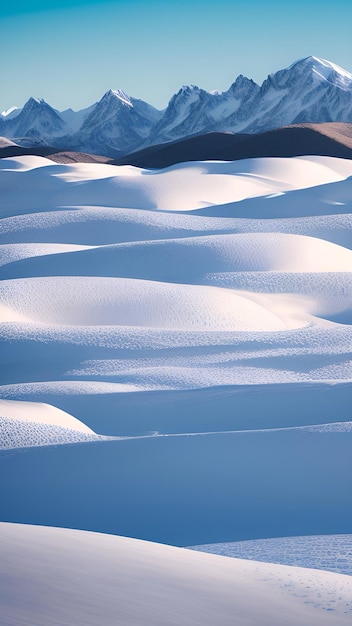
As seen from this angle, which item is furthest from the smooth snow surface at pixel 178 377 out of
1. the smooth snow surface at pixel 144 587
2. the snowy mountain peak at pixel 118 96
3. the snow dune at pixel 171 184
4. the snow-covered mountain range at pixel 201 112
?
the snowy mountain peak at pixel 118 96

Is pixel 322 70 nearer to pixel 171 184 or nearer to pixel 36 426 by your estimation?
pixel 171 184

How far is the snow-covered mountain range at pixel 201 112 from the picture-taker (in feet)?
486

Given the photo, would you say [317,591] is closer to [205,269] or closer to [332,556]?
[332,556]

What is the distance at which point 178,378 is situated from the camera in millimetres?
6961

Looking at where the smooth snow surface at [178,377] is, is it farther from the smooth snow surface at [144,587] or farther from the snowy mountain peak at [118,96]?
the snowy mountain peak at [118,96]

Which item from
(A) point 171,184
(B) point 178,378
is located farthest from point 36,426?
(A) point 171,184

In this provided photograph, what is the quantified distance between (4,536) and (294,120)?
15040 cm

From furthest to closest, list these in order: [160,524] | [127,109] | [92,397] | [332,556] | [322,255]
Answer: [127,109] < [322,255] < [92,397] < [160,524] < [332,556]

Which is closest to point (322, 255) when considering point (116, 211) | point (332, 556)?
point (116, 211)

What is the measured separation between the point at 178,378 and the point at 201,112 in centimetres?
16285

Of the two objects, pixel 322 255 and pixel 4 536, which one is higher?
pixel 322 255

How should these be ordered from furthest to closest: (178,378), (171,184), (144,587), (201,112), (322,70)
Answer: (201,112) < (322,70) < (171,184) < (178,378) < (144,587)

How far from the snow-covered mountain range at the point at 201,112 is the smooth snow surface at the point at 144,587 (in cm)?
13702

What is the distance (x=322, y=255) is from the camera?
42.5ft
